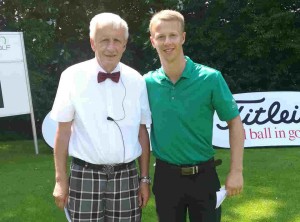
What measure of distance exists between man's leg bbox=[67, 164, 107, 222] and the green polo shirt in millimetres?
360

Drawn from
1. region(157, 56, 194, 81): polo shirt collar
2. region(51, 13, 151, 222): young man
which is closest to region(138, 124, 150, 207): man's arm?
region(51, 13, 151, 222): young man

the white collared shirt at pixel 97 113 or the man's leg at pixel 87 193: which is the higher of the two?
the white collared shirt at pixel 97 113

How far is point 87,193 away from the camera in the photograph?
2545 mm

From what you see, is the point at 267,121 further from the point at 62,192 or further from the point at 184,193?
the point at 62,192

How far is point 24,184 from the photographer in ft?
17.4

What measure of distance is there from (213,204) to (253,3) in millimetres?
7189

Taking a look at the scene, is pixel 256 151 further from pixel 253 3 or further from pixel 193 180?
pixel 193 180

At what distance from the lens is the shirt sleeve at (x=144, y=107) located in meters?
2.59

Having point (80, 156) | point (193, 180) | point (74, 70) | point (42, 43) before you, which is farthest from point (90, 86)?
point (42, 43)

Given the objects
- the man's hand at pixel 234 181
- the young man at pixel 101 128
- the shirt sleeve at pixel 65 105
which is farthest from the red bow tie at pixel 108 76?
the man's hand at pixel 234 181

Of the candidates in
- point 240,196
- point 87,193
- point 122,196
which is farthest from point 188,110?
point 240,196

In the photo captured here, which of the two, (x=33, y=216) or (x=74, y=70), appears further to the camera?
(x=33, y=216)

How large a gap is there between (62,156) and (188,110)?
677 millimetres

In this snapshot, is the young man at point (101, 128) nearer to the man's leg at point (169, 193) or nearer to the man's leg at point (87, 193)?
the man's leg at point (87, 193)
